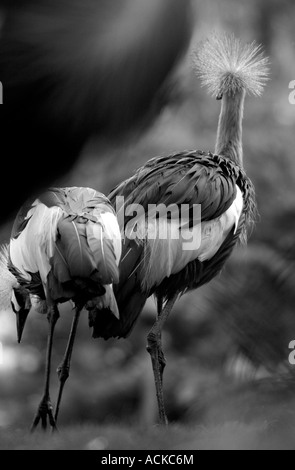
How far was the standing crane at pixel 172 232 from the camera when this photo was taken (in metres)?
2.32

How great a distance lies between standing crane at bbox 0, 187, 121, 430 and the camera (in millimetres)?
1936

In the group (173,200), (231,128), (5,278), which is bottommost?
(5,278)

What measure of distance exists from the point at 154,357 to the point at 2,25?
3.69 feet

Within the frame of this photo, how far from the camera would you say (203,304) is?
2990 millimetres

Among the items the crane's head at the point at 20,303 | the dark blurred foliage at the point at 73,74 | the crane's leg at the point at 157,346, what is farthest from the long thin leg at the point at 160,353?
the dark blurred foliage at the point at 73,74

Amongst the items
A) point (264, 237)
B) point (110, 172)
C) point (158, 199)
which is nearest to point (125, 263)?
point (158, 199)

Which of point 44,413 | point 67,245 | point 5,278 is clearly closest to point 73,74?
point 5,278

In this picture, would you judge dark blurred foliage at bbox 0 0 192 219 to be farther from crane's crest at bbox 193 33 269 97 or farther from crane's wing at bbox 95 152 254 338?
crane's wing at bbox 95 152 254 338

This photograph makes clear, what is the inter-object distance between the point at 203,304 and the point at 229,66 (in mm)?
870

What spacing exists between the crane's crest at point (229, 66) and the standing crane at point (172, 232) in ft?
0.95

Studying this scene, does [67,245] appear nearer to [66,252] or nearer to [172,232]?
[66,252]

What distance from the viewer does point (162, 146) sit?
2.98 metres

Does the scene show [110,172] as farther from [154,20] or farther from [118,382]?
[118,382]
